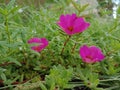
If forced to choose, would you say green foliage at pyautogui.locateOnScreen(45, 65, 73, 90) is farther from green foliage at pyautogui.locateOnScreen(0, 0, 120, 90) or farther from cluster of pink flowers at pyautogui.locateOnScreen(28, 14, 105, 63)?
cluster of pink flowers at pyautogui.locateOnScreen(28, 14, 105, 63)

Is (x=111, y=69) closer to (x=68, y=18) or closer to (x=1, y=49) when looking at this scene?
(x=68, y=18)

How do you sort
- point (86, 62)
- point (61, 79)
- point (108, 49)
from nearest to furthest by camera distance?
point (61, 79) < point (86, 62) < point (108, 49)

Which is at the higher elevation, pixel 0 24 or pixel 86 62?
pixel 0 24

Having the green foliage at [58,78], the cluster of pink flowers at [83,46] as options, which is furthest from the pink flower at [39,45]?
the green foliage at [58,78]

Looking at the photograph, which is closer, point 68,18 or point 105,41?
point 68,18

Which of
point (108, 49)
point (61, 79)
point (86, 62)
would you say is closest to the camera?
point (61, 79)

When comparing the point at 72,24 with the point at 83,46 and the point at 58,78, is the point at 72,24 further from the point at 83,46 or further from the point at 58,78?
the point at 58,78

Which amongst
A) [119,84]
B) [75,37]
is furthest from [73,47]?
[119,84]

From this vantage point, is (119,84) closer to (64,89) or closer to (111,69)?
(111,69)
